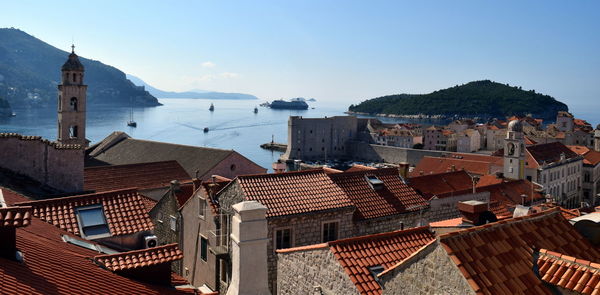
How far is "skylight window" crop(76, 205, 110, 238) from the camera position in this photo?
8852 millimetres

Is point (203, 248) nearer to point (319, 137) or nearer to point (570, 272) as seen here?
point (570, 272)

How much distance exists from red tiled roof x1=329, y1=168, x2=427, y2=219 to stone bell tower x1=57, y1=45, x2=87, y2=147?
69.3 ft

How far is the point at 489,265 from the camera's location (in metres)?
5.33

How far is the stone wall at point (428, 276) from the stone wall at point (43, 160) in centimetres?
1125

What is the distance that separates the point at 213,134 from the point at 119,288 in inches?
4793

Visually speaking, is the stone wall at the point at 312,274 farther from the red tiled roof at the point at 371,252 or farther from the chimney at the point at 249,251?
the chimney at the point at 249,251

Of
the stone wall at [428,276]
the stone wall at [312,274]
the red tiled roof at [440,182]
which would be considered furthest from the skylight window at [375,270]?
the red tiled roof at [440,182]

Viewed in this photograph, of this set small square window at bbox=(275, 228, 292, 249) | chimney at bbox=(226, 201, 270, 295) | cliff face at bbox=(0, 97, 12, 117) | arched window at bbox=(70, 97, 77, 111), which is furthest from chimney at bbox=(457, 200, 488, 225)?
cliff face at bbox=(0, 97, 12, 117)

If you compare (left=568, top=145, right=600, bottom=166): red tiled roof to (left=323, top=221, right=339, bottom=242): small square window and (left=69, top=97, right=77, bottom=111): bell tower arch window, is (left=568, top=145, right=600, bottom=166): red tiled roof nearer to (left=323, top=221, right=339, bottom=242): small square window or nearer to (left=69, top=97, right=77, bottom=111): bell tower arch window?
(left=323, top=221, right=339, bottom=242): small square window

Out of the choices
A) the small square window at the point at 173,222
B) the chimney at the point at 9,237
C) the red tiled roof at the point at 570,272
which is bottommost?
the small square window at the point at 173,222

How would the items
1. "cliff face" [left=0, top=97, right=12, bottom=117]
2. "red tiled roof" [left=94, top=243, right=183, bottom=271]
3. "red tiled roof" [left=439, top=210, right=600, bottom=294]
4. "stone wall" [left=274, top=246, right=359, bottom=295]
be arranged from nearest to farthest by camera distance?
"red tiled roof" [left=439, top=210, right=600, bottom=294] → "red tiled roof" [left=94, top=243, right=183, bottom=271] → "stone wall" [left=274, top=246, right=359, bottom=295] → "cliff face" [left=0, top=97, right=12, bottom=117]

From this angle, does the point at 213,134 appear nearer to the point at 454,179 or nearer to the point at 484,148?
the point at 484,148

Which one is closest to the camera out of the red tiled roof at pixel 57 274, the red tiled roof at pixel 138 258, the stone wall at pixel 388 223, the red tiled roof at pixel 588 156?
the red tiled roof at pixel 57 274

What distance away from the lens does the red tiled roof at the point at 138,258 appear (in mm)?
6227
